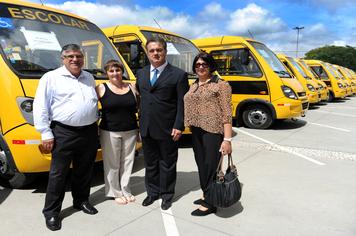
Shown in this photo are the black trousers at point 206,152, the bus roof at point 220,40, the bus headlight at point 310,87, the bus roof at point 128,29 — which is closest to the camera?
the black trousers at point 206,152

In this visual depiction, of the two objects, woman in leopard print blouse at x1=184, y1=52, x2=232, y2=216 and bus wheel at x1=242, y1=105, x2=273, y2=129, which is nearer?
woman in leopard print blouse at x1=184, y1=52, x2=232, y2=216

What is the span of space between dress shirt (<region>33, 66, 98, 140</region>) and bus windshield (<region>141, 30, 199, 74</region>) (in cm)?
365

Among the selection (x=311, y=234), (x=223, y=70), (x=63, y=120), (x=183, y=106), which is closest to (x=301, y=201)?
(x=311, y=234)

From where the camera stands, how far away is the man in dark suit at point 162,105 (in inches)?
139

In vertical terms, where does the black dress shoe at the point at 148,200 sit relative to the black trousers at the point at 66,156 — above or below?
below

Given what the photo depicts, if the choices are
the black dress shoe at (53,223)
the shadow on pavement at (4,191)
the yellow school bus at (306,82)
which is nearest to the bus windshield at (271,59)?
the yellow school bus at (306,82)

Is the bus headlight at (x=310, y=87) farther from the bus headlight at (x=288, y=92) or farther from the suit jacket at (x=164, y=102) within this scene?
the suit jacket at (x=164, y=102)

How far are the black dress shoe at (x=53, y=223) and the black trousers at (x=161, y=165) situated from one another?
3.48 feet

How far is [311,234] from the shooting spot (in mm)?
3244

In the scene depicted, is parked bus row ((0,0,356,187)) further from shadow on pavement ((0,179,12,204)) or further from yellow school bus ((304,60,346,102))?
yellow school bus ((304,60,346,102))

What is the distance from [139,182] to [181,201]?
0.89m

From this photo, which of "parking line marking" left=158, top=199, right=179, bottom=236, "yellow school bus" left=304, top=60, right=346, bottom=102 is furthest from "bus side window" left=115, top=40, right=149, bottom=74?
"yellow school bus" left=304, top=60, right=346, bottom=102

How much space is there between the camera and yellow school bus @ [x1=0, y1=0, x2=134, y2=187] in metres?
3.69

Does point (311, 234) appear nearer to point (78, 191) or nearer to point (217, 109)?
point (217, 109)
